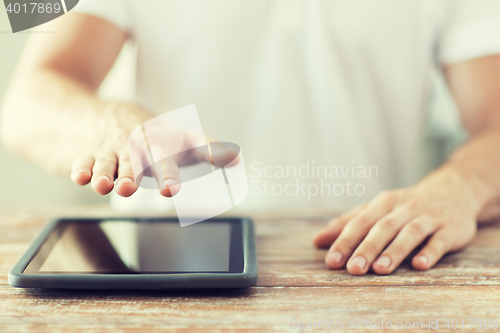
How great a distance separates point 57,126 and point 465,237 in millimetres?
665

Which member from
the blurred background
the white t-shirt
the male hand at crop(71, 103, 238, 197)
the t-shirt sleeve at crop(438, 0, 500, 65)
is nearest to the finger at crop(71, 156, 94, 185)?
the male hand at crop(71, 103, 238, 197)

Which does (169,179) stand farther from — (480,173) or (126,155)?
(480,173)

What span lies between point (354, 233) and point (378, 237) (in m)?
0.03

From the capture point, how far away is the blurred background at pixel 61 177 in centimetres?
145

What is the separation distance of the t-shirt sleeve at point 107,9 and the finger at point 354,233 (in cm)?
72

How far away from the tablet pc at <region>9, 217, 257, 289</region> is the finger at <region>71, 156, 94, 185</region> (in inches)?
4.0

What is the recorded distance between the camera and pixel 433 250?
55 centimetres

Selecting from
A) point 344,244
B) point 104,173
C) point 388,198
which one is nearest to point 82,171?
point 104,173

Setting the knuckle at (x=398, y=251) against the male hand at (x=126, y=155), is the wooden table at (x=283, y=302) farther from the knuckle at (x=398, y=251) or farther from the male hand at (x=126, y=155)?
the male hand at (x=126, y=155)

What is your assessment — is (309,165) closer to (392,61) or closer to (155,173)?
(392,61)

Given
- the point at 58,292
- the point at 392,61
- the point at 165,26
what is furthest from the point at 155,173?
the point at 392,61

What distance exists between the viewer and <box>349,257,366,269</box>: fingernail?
1.68 feet

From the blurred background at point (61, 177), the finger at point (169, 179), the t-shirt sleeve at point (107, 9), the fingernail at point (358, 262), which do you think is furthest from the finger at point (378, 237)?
the blurred background at point (61, 177)

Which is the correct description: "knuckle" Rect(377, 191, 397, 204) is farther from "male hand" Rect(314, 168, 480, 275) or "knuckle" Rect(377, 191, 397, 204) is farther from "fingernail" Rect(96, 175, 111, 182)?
"fingernail" Rect(96, 175, 111, 182)
